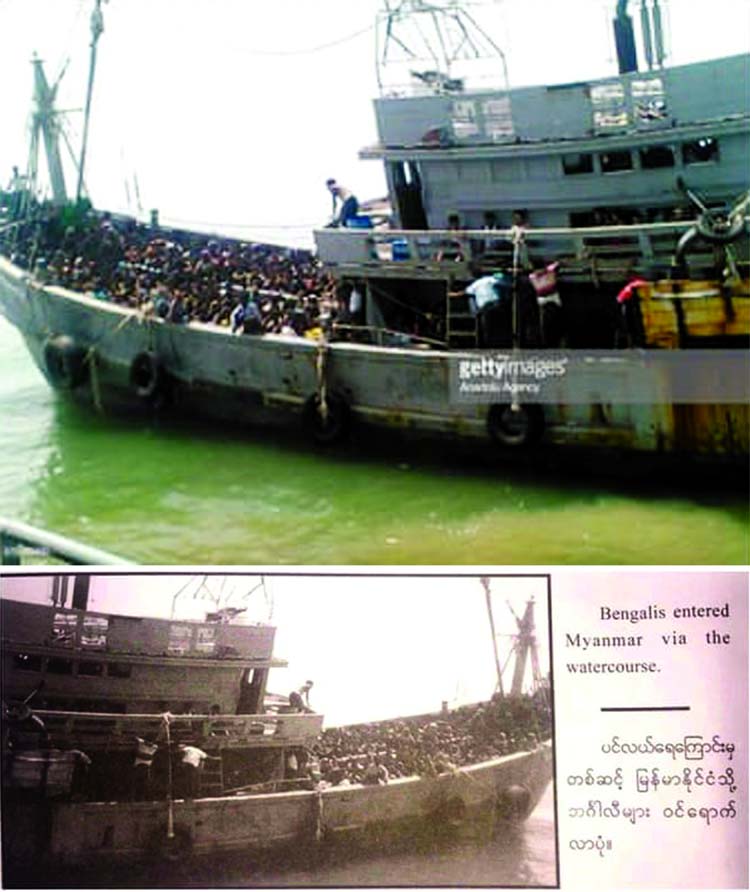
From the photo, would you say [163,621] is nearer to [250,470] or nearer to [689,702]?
[689,702]

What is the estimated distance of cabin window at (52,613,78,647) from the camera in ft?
11.1

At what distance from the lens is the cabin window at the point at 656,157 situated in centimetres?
582

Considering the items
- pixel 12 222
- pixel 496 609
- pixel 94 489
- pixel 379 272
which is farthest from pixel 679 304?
pixel 12 222

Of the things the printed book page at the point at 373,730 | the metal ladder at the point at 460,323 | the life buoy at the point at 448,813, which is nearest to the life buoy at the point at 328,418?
the metal ladder at the point at 460,323

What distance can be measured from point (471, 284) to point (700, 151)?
4.35 feet

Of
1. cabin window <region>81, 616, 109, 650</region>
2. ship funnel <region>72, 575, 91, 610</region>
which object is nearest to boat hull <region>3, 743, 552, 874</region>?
cabin window <region>81, 616, 109, 650</region>

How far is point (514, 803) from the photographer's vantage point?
3.34m

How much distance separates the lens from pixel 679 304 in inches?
208

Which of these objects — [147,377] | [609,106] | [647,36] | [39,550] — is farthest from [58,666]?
[609,106]

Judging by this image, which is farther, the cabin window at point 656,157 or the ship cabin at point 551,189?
the cabin window at point 656,157

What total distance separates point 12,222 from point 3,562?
8.91ft

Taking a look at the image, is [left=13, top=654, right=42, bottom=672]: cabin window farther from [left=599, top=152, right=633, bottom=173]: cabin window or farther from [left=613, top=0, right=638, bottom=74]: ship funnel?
[left=599, top=152, right=633, bottom=173]: cabin window

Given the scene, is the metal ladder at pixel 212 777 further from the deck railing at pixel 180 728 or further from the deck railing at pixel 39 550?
the deck railing at pixel 39 550

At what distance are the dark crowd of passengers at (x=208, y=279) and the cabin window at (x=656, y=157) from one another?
170 cm
